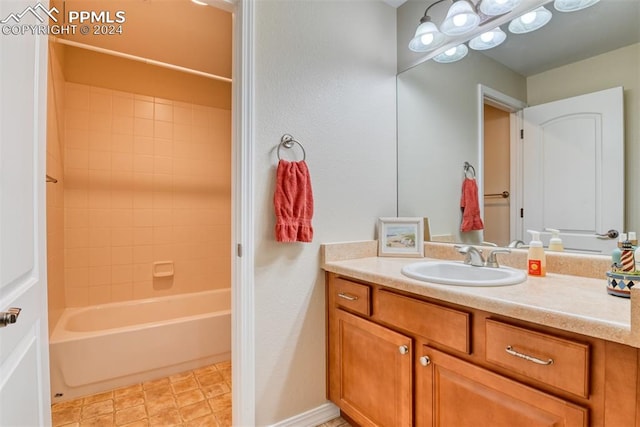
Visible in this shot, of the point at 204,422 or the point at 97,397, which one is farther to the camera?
the point at 97,397

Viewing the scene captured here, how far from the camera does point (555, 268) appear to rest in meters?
1.29

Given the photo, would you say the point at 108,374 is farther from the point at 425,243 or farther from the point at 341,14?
the point at 341,14

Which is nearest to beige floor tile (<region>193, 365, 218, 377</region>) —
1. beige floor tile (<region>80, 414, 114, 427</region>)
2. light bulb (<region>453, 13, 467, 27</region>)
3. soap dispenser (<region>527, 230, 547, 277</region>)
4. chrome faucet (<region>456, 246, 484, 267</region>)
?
beige floor tile (<region>80, 414, 114, 427</region>)

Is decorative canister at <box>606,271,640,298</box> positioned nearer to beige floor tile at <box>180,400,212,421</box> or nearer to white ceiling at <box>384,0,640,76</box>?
white ceiling at <box>384,0,640,76</box>

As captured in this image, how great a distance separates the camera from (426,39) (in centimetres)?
180

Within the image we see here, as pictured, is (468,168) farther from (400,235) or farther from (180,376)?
(180,376)

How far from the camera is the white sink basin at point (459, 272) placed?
3.89ft

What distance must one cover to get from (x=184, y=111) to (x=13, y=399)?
8.41 ft

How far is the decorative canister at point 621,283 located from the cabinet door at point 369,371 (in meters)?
0.67

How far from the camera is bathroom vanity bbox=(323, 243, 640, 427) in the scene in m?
0.74

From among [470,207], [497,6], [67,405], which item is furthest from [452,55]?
[67,405]

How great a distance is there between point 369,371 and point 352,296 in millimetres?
333

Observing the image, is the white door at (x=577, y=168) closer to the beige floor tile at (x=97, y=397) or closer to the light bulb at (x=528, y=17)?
the light bulb at (x=528, y=17)

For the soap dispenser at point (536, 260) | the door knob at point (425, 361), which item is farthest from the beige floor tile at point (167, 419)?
the soap dispenser at point (536, 260)
